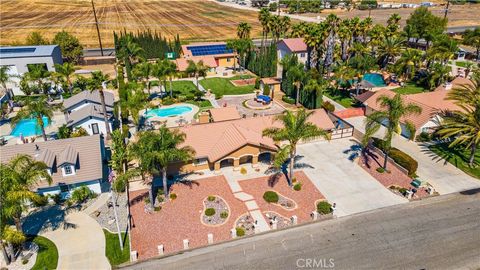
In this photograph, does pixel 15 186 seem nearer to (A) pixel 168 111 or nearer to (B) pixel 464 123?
(A) pixel 168 111

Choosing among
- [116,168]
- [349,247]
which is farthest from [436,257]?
[116,168]

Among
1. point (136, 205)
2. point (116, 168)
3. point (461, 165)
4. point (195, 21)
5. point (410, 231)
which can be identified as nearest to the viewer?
point (410, 231)

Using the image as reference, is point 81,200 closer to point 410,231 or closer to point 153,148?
point 153,148

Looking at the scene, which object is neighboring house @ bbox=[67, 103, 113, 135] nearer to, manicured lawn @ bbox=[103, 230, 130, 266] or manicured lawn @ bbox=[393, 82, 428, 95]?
manicured lawn @ bbox=[103, 230, 130, 266]

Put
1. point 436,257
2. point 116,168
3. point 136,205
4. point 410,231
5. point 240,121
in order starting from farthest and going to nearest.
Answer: point 240,121 → point 116,168 → point 136,205 → point 410,231 → point 436,257

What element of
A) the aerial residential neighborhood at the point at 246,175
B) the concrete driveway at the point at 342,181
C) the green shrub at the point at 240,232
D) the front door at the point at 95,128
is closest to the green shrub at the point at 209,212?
the aerial residential neighborhood at the point at 246,175

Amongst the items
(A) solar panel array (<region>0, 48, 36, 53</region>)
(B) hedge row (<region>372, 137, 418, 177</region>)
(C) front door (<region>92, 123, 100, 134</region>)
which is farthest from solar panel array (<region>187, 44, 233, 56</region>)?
(B) hedge row (<region>372, 137, 418, 177</region>)
